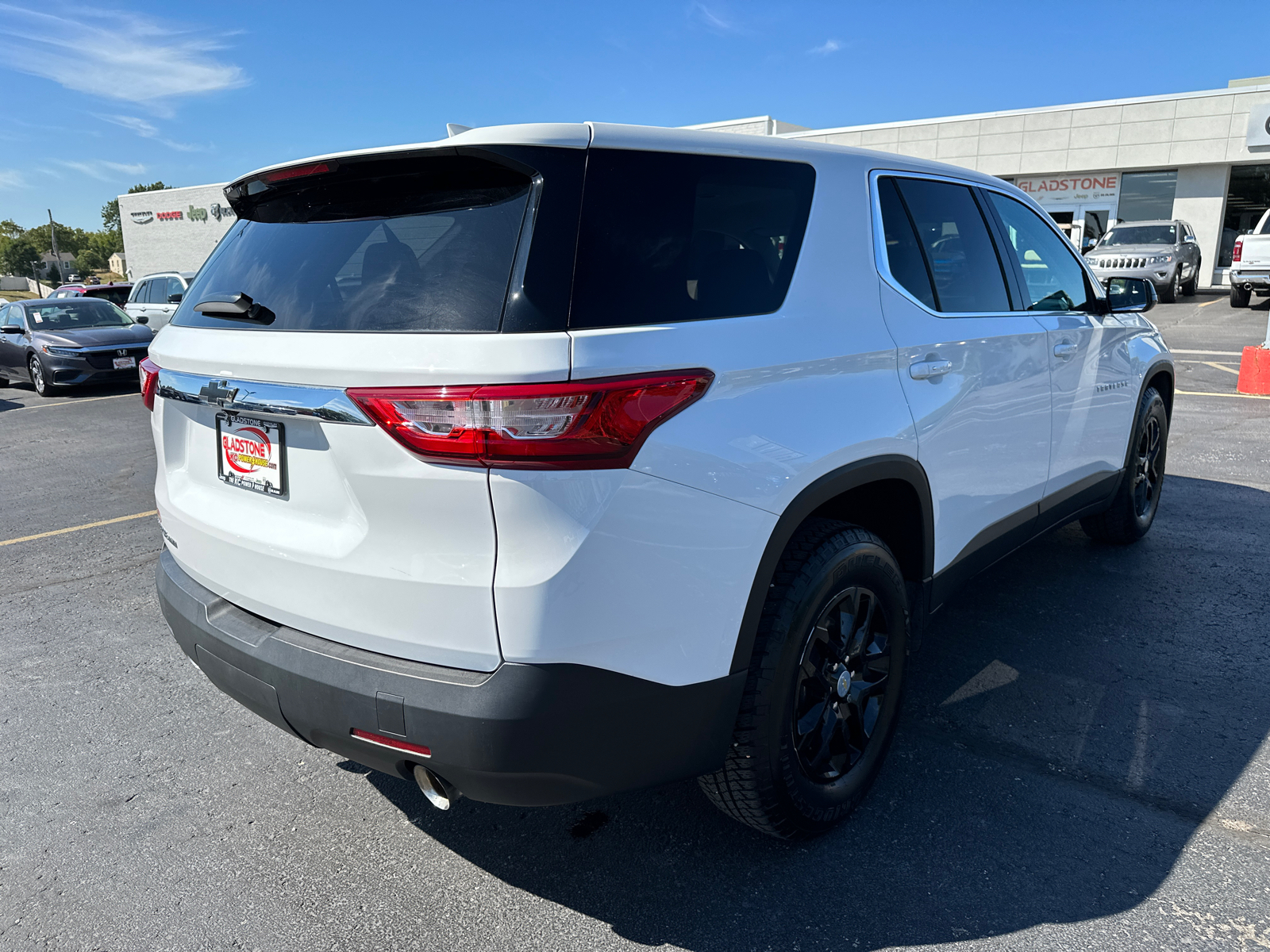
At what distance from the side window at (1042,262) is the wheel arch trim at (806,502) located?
136 centimetres

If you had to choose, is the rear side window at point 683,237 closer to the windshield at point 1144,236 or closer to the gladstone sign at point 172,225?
the windshield at point 1144,236

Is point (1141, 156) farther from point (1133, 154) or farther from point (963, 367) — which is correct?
point (963, 367)

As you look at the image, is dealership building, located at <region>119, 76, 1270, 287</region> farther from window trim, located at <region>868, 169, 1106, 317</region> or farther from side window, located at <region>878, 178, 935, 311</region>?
side window, located at <region>878, 178, 935, 311</region>

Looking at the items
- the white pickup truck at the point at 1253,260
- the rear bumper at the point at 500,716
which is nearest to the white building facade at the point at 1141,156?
the white pickup truck at the point at 1253,260

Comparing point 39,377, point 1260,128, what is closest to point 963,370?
point 39,377

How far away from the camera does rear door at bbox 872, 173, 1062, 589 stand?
111 inches

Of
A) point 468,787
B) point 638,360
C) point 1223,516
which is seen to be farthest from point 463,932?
point 1223,516

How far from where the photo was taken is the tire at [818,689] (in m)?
2.27

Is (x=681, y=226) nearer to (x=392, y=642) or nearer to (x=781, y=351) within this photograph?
(x=781, y=351)

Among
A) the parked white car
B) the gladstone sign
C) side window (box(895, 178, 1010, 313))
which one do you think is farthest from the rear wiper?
the gladstone sign

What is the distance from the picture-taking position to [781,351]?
7.36 feet

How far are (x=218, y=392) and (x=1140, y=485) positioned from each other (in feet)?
15.6

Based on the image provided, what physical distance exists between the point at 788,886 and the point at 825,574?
850 mm

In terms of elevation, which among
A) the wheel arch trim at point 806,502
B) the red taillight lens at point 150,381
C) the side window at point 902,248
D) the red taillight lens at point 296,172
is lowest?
the wheel arch trim at point 806,502
